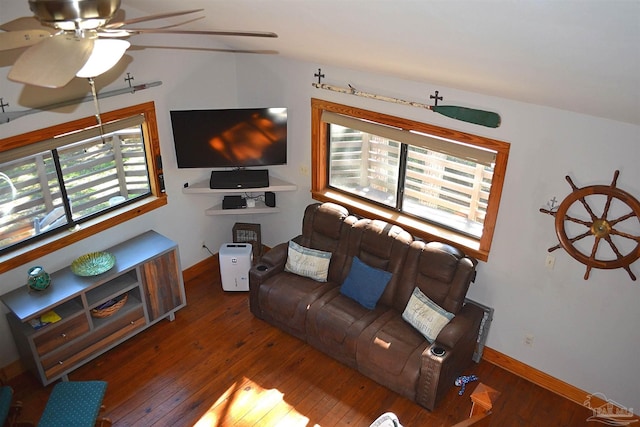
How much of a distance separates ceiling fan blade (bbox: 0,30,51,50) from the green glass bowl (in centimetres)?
270

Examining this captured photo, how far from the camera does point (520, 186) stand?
12.6 feet

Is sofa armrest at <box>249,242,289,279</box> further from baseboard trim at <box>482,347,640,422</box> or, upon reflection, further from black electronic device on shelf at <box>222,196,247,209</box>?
baseboard trim at <box>482,347,640,422</box>

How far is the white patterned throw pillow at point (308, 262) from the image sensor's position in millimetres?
4719

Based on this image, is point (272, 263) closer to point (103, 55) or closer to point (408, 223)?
point (408, 223)

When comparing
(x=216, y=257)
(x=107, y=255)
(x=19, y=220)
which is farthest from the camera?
(x=216, y=257)

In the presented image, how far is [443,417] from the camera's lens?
12.7ft

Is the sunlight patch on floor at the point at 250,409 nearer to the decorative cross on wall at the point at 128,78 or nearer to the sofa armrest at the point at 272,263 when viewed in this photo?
the sofa armrest at the point at 272,263

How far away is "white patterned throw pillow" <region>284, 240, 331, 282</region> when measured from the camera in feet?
15.5

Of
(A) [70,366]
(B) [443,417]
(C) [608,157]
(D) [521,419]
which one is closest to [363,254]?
(B) [443,417]

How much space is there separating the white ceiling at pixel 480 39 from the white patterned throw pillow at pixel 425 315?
5.58 ft

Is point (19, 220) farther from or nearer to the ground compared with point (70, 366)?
farther from the ground

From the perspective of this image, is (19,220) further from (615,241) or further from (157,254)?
(615,241)

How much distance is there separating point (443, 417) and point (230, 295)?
8.00 feet

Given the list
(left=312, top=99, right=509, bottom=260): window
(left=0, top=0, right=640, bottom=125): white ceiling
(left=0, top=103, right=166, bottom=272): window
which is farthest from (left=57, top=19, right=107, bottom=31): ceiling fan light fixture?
(left=312, top=99, right=509, bottom=260): window
